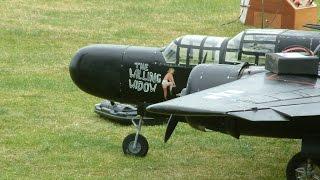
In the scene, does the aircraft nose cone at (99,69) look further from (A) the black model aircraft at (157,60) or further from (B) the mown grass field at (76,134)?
(B) the mown grass field at (76,134)

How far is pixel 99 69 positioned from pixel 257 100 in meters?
3.99

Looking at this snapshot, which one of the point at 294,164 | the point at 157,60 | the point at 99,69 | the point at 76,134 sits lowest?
the point at 76,134

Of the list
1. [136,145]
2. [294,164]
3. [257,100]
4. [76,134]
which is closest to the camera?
[257,100]

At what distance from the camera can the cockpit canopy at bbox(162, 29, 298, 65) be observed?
12281 mm

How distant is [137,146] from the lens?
12.9 meters

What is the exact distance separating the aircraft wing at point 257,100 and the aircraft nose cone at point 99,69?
2.73m

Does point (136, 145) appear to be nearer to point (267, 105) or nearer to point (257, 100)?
point (257, 100)

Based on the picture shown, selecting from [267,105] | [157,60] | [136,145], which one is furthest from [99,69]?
[267,105]

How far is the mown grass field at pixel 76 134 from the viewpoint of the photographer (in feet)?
40.3

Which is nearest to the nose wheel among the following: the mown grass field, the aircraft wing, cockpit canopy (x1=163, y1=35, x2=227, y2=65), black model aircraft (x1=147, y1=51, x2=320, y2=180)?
the mown grass field

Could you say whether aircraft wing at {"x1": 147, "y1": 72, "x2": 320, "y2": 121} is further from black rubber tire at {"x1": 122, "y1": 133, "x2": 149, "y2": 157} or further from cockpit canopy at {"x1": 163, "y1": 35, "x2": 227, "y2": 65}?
black rubber tire at {"x1": 122, "y1": 133, "x2": 149, "y2": 157}

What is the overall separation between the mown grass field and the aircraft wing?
214cm

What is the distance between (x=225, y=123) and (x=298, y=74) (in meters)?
1.42

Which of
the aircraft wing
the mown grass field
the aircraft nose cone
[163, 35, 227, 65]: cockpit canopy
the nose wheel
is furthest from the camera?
the nose wheel
